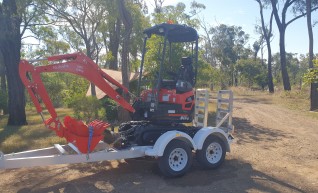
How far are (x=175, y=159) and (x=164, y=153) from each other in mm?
369

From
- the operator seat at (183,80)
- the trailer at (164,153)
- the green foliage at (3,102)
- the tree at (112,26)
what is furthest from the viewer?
the green foliage at (3,102)

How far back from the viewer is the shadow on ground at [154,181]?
6.56 metres

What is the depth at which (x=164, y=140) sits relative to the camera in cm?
704

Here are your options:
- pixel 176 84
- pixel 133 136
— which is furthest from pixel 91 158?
pixel 176 84

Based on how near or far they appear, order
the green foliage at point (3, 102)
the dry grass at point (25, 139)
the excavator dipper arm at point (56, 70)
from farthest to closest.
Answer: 1. the green foliage at point (3, 102)
2. the dry grass at point (25, 139)
3. the excavator dipper arm at point (56, 70)

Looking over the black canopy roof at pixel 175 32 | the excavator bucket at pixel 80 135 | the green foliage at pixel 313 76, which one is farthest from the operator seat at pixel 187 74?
the green foliage at pixel 313 76

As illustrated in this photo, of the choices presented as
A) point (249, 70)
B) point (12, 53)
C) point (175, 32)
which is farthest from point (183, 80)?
point (249, 70)

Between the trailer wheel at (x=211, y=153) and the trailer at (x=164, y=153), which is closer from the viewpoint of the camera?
the trailer at (x=164, y=153)

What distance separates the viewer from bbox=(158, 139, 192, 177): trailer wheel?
7.11m

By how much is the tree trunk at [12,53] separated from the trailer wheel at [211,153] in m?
9.78

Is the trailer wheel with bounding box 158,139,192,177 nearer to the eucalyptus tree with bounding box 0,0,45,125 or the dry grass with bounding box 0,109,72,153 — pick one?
the dry grass with bounding box 0,109,72,153

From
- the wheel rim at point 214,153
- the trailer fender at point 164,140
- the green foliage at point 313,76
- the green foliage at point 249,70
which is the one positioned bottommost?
the wheel rim at point 214,153

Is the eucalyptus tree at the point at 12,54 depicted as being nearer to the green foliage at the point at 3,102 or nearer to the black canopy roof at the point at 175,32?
the black canopy roof at the point at 175,32

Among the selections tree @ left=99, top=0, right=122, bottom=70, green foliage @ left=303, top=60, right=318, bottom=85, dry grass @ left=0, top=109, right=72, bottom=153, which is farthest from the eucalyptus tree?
green foliage @ left=303, top=60, right=318, bottom=85
